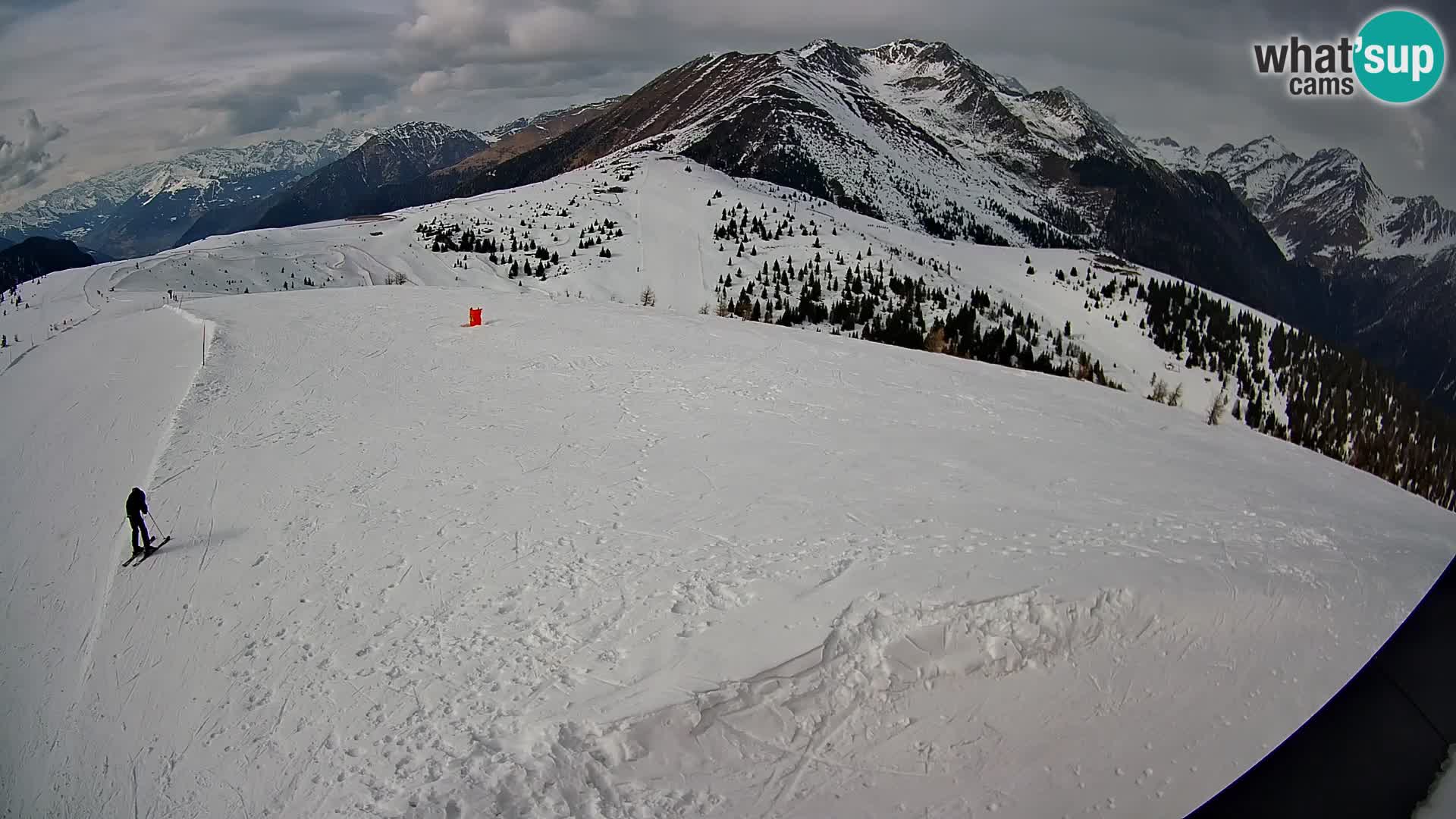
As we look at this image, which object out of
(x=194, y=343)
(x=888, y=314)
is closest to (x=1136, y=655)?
(x=194, y=343)

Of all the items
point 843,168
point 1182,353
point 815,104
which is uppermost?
point 815,104

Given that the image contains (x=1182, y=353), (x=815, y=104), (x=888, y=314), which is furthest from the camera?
(x=815, y=104)

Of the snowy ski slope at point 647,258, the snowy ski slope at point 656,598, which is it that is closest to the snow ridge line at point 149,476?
the snowy ski slope at point 656,598

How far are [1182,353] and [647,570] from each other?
5695 cm

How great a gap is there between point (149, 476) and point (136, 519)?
2.96 m

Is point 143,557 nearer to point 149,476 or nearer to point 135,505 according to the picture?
point 135,505

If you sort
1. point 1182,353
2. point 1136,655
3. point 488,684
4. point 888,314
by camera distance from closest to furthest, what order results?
1. point 488,684
2. point 1136,655
3. point 888,314
4. point 1182,353

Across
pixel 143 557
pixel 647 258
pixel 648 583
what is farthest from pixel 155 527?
pixel 647 258

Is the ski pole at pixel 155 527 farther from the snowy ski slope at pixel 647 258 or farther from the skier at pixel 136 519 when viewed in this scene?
the snowy ski slope at pixel 647 258

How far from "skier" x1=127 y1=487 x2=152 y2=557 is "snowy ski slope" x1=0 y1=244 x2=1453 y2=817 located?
36 centimetres

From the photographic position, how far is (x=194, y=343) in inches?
749

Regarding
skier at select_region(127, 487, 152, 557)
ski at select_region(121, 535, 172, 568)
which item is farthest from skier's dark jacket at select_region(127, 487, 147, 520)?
ski at select_region(121, 535, 172, 568)

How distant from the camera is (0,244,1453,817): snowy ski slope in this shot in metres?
6.78

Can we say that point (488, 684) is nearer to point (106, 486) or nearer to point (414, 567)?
point (414, 567)
